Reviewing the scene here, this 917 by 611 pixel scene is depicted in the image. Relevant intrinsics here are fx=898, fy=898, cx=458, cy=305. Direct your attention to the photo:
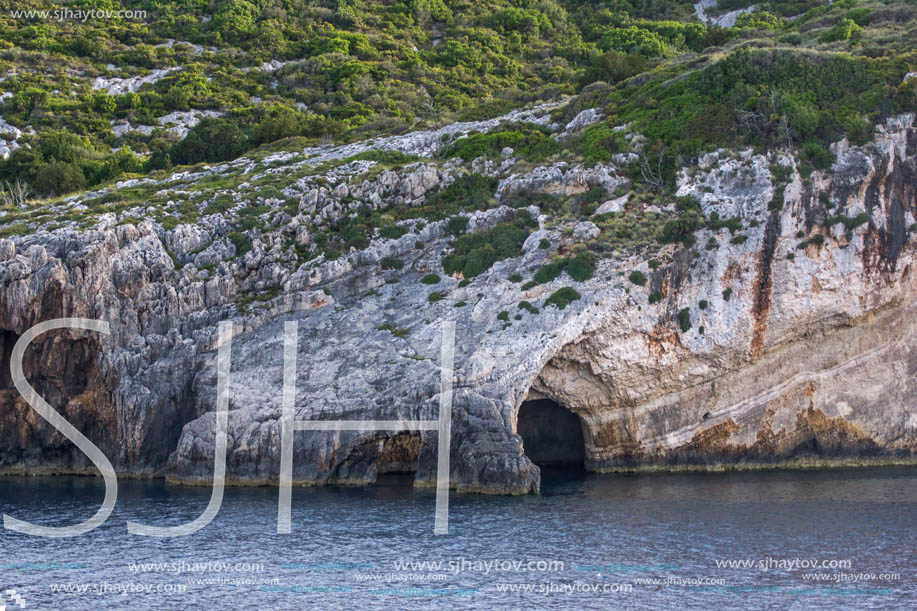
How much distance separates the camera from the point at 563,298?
1681 inches

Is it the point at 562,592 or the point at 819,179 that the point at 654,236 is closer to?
the point at 819,179

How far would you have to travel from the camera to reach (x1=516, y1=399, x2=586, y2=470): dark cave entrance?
4969cm

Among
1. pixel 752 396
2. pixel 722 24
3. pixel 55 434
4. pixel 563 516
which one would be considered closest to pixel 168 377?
pixel 55 434

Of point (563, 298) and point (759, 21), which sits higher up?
point (759, 21)

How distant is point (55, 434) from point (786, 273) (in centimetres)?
3739

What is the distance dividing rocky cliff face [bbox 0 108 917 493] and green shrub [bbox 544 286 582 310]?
14.8 inches

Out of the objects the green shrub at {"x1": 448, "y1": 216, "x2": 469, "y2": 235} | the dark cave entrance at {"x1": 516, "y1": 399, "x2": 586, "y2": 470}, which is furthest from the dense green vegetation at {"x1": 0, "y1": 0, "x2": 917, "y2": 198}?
the dark cave entrance at {"x1": 516, "y1": 399, "x2": 586, "y2": 470}

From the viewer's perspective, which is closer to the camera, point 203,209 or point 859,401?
point 859,401

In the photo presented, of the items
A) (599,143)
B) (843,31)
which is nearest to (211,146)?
(599,143)

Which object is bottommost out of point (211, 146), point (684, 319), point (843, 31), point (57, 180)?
point (684, 319)

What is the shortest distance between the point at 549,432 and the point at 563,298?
10.5 metres

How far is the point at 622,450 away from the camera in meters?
44.5

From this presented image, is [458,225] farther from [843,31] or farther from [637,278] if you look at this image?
[843,31]

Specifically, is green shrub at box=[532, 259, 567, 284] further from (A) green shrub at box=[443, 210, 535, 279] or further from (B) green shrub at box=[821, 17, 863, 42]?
(B) green shrub at box=[821, 17, 863, 42]
